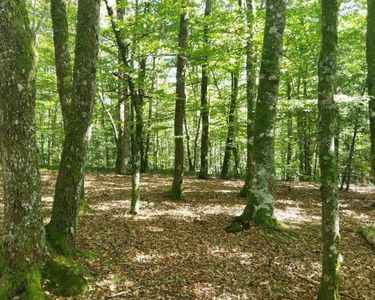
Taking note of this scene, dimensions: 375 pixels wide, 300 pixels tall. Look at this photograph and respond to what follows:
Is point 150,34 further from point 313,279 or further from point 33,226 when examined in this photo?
point 313,279

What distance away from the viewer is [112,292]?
16.1 feet

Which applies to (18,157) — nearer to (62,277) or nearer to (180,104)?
(62,277)

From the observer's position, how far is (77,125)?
5.28 metres

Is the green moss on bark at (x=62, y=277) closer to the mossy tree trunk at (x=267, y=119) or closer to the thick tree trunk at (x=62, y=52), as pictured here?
the thick tree trunk at (x=62, y=52)

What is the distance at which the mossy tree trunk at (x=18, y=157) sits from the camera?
3.96 m

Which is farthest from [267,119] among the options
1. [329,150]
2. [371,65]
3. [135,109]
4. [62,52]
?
[371,65]

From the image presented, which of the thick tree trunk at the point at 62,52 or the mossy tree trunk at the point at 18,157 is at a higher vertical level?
the thick tree trunk at the point at 62,52

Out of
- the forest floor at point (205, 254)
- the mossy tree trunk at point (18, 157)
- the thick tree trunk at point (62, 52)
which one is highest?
the thick tree trunk at point (62, 52)

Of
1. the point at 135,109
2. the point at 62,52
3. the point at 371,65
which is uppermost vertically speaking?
the point at 371,65

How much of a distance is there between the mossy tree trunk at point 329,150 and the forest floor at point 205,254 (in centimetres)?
100

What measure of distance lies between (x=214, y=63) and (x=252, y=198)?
5641 millimetres

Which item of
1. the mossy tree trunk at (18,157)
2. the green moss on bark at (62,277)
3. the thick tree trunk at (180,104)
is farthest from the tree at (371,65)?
the mossy tree trunk at (18,157)

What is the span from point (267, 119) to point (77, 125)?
4.49 meters

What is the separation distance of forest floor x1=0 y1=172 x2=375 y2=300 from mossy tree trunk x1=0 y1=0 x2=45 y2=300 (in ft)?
3.39
